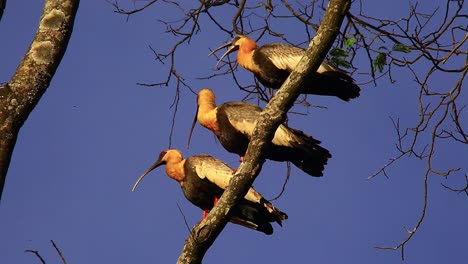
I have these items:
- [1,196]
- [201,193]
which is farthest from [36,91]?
[201,193]

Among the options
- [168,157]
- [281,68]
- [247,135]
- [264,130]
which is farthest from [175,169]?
[264,130]

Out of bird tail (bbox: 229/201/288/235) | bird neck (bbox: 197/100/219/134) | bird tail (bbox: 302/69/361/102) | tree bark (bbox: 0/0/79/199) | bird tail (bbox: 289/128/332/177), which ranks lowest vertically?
tree bark (bbox: 0/0/79/199)

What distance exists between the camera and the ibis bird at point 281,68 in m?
6.93

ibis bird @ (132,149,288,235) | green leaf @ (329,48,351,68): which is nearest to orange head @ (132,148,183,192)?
ibis bird @ (132,149,288,235)

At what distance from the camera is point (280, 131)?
6695 millimetres

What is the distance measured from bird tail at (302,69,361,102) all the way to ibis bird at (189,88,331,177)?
0.50 meters

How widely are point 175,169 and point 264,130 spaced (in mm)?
3276

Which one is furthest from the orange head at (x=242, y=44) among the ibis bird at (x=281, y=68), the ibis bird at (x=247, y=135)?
the ibis bird at (x=247, y=135)

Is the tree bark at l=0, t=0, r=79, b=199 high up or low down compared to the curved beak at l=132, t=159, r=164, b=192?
down

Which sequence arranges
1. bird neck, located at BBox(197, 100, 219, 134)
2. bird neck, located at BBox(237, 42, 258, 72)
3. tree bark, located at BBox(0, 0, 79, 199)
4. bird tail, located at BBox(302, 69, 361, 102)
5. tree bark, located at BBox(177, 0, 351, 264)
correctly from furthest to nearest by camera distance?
bird neck, located at BBox(237, 42, 258, 72) < bird neck, located at BBox(197, 100, 219, 134) < bird tail, located at BBox(302, 69, 361, 102) < tree bark, located at BBox(177, 0, 351, 264) < tree bark, located at BBox(0, 0, 79, 199)

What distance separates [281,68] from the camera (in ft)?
24.1

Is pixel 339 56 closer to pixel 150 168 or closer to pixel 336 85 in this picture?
pixel 336 85

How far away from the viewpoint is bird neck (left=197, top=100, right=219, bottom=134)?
24.0 ft

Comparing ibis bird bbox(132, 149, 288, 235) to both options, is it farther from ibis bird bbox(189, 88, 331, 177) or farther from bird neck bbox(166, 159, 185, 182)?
ibis bird bbox(189, 88, 331, 177)
